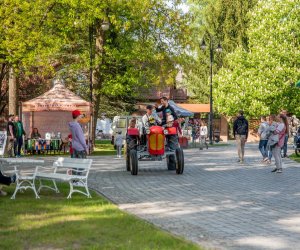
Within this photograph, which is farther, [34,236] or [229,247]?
[34,236]

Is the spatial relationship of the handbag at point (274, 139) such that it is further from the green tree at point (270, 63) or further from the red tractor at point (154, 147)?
the green tree at point (270, 63)

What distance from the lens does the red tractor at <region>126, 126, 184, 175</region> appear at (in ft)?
56.4

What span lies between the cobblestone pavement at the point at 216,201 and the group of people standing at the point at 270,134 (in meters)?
0.75

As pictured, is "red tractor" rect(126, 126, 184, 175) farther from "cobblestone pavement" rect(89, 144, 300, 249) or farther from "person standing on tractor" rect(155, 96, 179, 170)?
"cobblestone pavement" rect(89, 144, 300, 249)

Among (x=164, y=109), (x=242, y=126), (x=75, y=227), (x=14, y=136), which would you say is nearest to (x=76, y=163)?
(x=75, y=227)

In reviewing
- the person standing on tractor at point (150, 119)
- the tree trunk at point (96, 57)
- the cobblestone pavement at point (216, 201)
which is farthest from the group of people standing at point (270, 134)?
the tree trunk at point (96, 57)

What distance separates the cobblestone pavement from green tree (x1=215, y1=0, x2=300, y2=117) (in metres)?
26.8

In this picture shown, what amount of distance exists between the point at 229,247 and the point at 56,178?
5.58m

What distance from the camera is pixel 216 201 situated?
38.2 feet

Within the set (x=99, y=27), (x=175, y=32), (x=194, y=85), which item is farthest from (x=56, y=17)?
(x=194, y=85)

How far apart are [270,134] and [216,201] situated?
25.9 feet

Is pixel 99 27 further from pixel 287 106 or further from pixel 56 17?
pixel 287 106

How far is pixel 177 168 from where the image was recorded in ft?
57.1

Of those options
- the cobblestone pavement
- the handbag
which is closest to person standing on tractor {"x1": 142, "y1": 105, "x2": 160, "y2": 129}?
the cobblestone pavement
